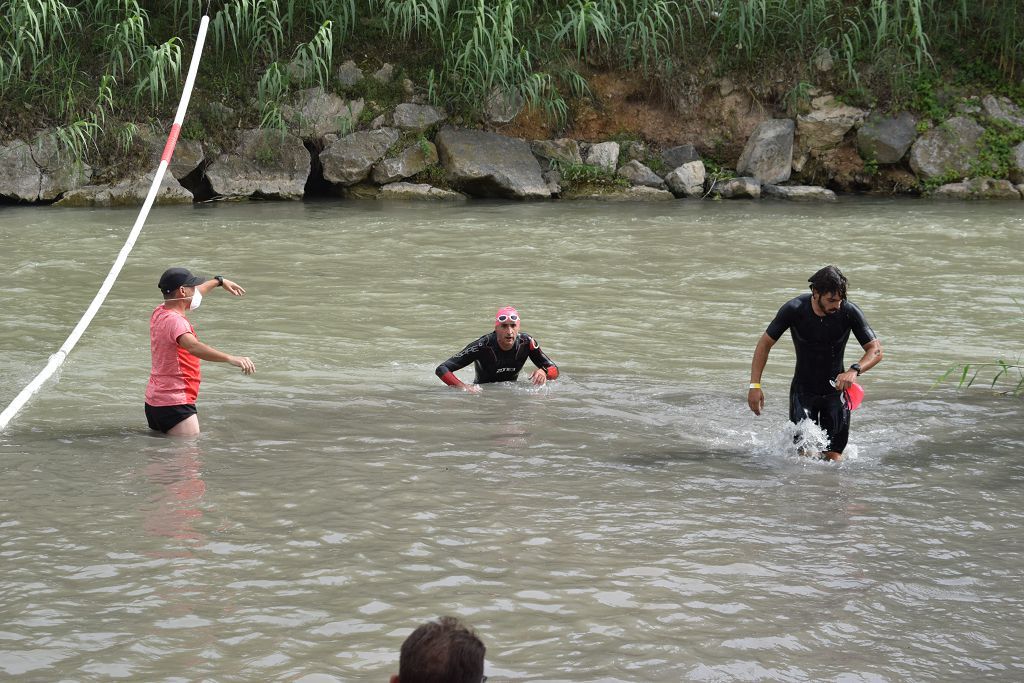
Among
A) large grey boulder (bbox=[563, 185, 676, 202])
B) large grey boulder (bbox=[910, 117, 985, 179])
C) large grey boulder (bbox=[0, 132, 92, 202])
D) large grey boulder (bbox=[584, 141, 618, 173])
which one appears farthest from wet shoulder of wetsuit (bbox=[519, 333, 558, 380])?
large grey boulder (bbox=[910, 117, 985, 179])

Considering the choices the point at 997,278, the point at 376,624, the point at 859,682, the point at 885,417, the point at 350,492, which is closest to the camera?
the point at 859,682

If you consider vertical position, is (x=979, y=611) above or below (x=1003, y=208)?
below

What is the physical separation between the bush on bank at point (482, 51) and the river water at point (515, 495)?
660 cm

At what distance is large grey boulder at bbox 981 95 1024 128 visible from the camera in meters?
18.6

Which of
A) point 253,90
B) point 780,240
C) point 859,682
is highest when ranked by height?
point 253,90

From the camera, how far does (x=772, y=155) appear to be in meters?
18.6

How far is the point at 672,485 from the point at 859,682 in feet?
7.03

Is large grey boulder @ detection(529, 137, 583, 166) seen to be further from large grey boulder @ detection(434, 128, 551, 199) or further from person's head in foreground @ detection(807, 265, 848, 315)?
person's head in foreground @ detection(807, 265, 848, 315)

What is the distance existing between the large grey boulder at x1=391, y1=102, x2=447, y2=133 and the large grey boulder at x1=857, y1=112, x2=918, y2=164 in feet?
21.9

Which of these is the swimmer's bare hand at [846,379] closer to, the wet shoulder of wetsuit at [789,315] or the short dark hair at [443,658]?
the wet shoulder of wetsuit at [789,315]

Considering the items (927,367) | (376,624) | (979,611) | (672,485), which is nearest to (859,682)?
(979,611)

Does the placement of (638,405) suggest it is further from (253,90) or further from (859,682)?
(253,90)

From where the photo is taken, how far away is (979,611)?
14.7ft

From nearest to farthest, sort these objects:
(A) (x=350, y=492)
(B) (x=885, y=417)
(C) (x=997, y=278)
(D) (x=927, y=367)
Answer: (A) (x=350, y=492)
(B) (x=885, y=417)
(D) (x=927, y=367)
(C) (x=997, y=278)
